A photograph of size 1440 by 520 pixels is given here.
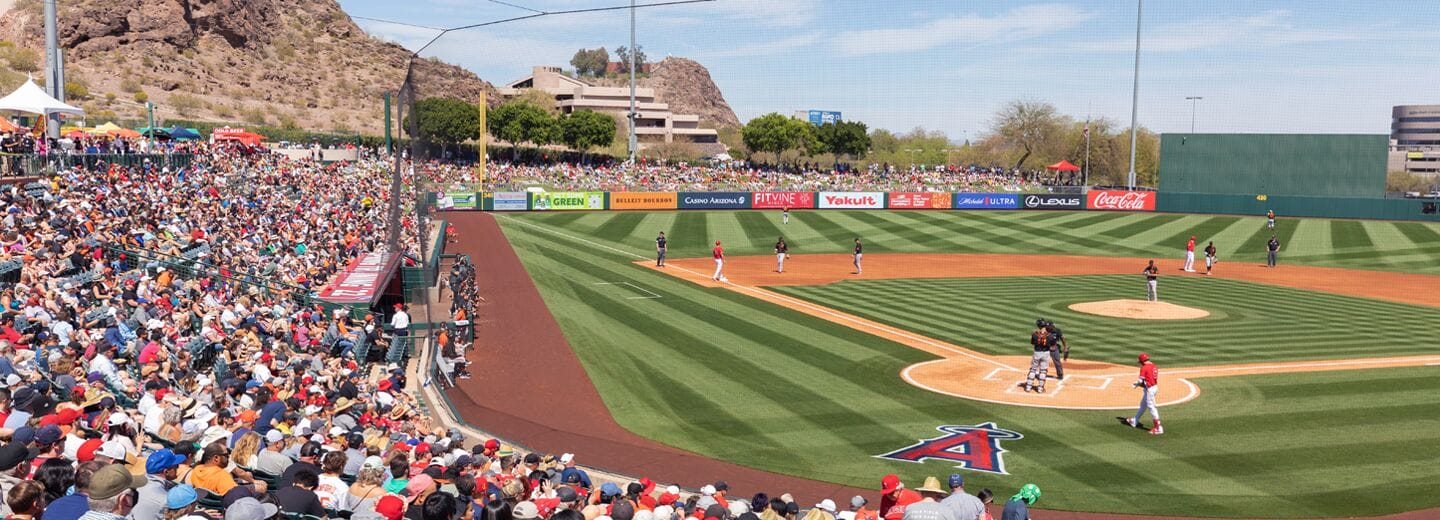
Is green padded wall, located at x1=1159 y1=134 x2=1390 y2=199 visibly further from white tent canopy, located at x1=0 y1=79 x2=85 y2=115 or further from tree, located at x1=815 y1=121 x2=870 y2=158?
white tent canopy, located at x1=0 y1=79 x2=85 y2=115

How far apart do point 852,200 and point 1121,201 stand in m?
18.8

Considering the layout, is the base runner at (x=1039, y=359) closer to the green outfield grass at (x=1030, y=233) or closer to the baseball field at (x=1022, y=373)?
the baseball field at (x=1022, y=373)

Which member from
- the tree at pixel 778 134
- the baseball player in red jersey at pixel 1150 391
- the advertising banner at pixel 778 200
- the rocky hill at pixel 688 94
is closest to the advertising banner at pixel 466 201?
the advertising banner at pixel 778 200

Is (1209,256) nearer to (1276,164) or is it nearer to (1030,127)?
(1276,164)

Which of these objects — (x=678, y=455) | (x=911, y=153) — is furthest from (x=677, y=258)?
(x=911, y=153)

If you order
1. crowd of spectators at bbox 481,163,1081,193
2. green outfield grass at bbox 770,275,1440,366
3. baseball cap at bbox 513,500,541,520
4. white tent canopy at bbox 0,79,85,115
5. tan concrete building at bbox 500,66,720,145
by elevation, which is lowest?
green outfield grass at bbox 770,275,1440,366

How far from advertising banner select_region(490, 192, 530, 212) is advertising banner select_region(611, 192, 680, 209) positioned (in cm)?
576

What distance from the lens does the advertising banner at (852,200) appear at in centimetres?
7150

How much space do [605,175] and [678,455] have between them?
58242 mm

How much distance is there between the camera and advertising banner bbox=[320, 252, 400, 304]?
20938 millimetres

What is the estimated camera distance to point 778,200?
71.0 meters

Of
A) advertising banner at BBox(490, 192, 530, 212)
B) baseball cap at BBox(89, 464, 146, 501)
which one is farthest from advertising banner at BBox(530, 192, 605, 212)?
baseball cap at BBox(89, 464, 146, 501)

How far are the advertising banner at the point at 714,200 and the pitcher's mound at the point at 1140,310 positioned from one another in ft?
132

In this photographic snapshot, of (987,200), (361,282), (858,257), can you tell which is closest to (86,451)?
(361,282)
